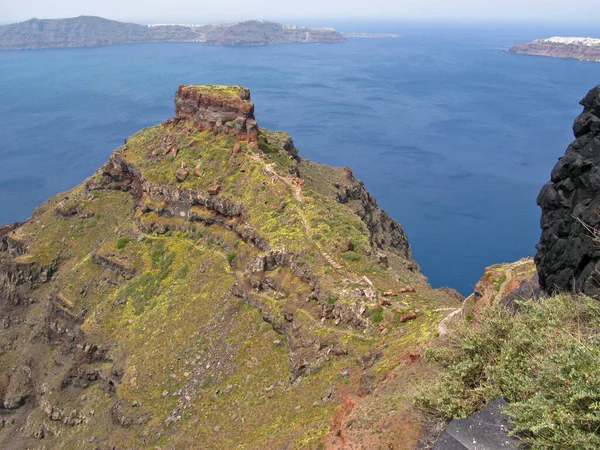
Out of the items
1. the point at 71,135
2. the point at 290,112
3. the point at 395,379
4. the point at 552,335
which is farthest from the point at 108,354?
the point at 290,112

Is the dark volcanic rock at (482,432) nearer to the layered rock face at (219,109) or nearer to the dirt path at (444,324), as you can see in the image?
the dirt path at (444,324)

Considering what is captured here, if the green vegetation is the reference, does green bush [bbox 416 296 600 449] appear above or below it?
below

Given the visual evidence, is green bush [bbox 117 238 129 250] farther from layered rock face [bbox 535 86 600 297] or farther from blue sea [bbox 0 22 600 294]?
blue sea [bbox 0 22 600 294]

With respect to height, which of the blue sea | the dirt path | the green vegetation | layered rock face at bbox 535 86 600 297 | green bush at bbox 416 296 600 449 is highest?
the green vegetation

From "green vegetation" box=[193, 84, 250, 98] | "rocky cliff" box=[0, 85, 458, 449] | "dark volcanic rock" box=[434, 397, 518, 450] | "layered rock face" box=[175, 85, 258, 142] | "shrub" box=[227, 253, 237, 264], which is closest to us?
"dark volcanic rock" box=[434, 397, 518, 450]

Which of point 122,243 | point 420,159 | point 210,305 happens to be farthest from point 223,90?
point 420,159

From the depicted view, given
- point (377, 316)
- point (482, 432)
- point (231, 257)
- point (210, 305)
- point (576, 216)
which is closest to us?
point (482, 432)

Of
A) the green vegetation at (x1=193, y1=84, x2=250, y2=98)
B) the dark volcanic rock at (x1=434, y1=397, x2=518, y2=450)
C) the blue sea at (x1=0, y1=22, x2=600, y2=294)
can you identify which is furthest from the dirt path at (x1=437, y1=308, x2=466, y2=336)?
the blue sea at (x1=0, y1=22, x2=600, y2=294)

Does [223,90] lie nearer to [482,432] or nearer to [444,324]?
[444,324]
